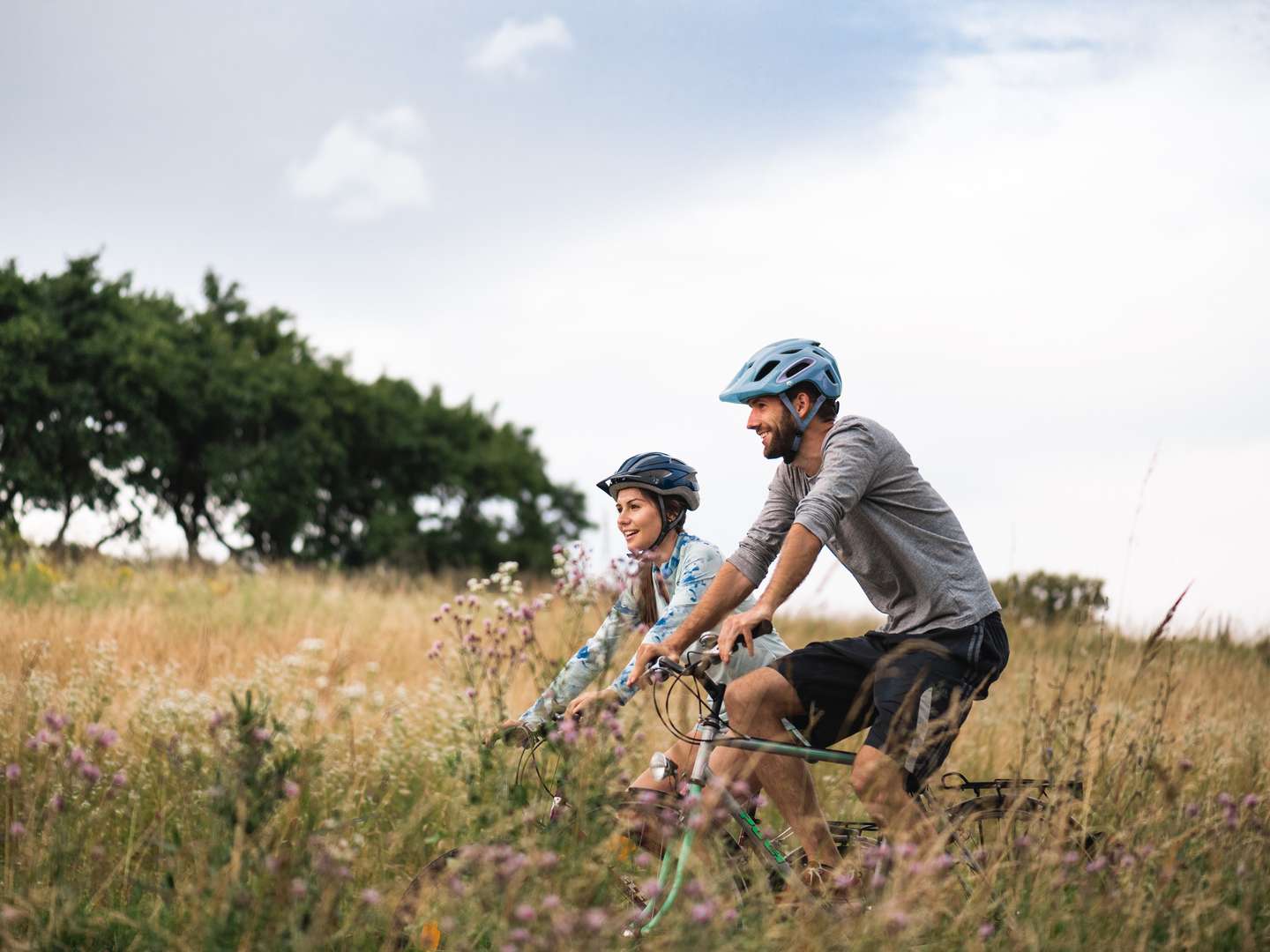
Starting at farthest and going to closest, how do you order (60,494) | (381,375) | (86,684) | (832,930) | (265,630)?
(381,375) → (60,494) → (265,630) → (86,684) → (832,930)

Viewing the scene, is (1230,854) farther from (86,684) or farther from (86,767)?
(86,684)

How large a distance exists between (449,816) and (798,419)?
333 centimetres

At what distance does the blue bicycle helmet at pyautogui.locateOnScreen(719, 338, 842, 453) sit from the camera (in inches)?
171

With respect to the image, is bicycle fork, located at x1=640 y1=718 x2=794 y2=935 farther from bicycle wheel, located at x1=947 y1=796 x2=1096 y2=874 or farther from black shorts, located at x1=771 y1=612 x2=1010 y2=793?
bicycle wheel, located at x1=947 y1=796 x2=1096 y2=874

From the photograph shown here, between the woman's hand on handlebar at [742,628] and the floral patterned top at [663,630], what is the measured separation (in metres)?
0.26

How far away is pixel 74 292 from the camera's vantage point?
30.4 meters

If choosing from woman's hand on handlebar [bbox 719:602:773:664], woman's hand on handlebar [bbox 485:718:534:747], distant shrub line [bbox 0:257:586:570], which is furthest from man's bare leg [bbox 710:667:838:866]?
distant shrub line [bbox 0:257:586:570]

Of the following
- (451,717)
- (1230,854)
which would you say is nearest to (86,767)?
(451,717)

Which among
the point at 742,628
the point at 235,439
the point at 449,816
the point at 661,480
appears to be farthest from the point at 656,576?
the point at 235,439

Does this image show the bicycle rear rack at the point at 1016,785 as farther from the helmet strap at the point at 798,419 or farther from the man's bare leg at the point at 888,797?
the helmet strap at the point at 798,419

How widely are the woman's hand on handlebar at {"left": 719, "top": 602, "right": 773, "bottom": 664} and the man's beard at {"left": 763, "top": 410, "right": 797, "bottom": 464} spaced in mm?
707

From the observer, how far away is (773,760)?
13.7 feet

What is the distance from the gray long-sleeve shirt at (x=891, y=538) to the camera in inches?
163

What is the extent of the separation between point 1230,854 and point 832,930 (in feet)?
7.15
